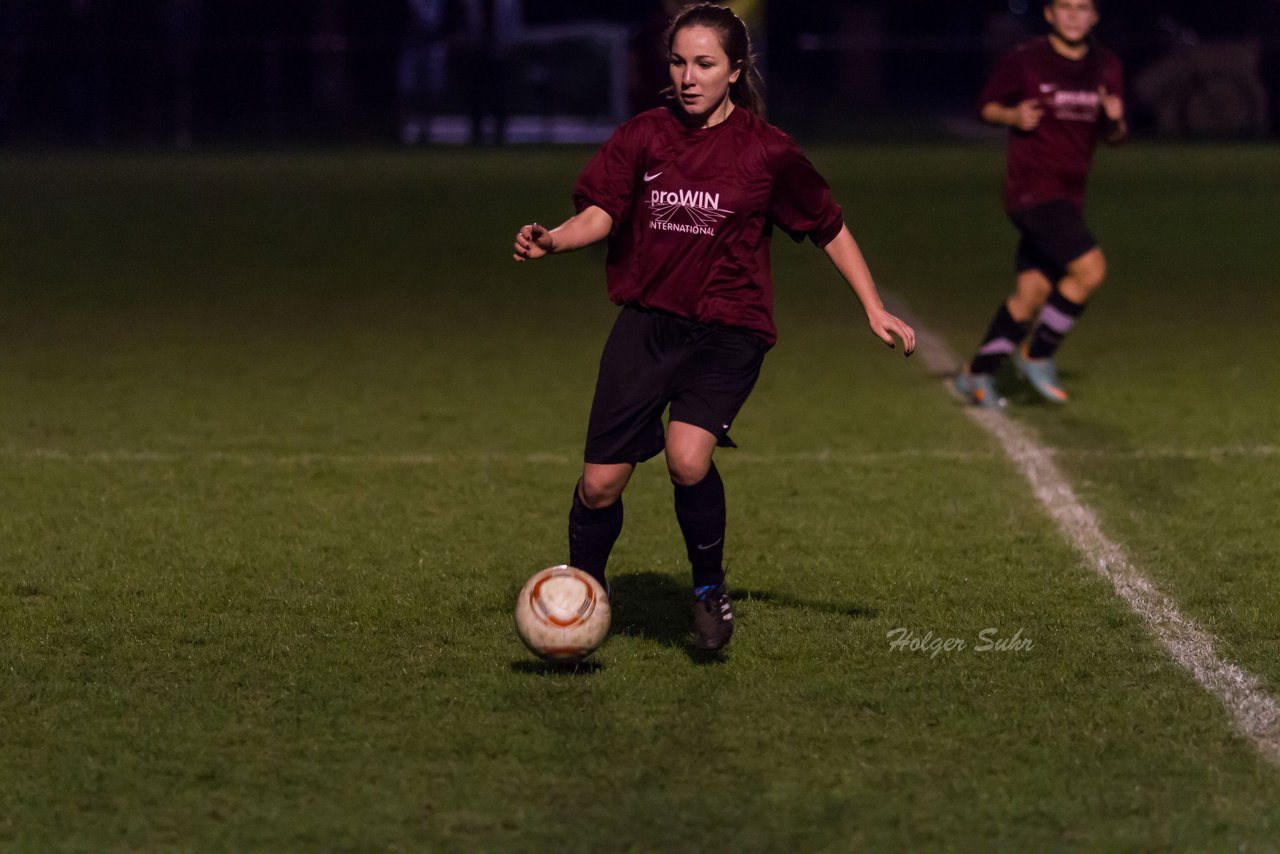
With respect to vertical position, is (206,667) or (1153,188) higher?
(206,667)

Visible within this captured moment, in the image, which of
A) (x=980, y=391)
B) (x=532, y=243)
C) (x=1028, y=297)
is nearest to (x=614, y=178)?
(x=532, y=243)

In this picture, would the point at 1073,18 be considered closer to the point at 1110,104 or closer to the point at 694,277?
the point at 1110,104

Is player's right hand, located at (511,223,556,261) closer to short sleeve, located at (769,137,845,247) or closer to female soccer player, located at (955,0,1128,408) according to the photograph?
short sleeve, located at (769,137,845,247)

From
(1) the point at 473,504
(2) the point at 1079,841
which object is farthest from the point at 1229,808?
(1) the point at 473,504

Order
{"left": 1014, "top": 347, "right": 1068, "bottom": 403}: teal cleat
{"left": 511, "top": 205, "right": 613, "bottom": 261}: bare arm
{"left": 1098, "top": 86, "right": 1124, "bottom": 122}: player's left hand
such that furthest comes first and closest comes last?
{"left": 1014, "top": 347, "right": 1068, "bottom": 403}: teal cleat
{"left": 1098, "top": 86, "right": 1124, "bottom": 122}: player's left hand
{"left": 511, "top": 205, "right": 613, "bottom": 261}: bare arm

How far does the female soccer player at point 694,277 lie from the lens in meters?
5.09

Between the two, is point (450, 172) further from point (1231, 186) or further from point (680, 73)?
point (680, 73)

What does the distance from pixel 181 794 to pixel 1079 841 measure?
73.4 inches

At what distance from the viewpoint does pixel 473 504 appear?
23.5ft

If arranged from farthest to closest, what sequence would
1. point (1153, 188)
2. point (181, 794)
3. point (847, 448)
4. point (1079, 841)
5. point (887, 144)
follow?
point (887, 144), point (1153, 188), point (847, 448), point (181, 794), point (1079, 841)

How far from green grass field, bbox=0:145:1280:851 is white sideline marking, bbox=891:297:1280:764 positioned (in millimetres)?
66

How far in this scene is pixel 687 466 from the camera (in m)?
5.07

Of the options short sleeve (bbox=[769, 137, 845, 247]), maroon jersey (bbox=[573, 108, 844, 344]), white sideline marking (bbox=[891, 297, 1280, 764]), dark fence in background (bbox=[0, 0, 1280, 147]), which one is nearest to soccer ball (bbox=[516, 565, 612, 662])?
maroon jersey (bbox=[573, 108, 844, 344])

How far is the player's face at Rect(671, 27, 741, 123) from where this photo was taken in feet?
16.1
